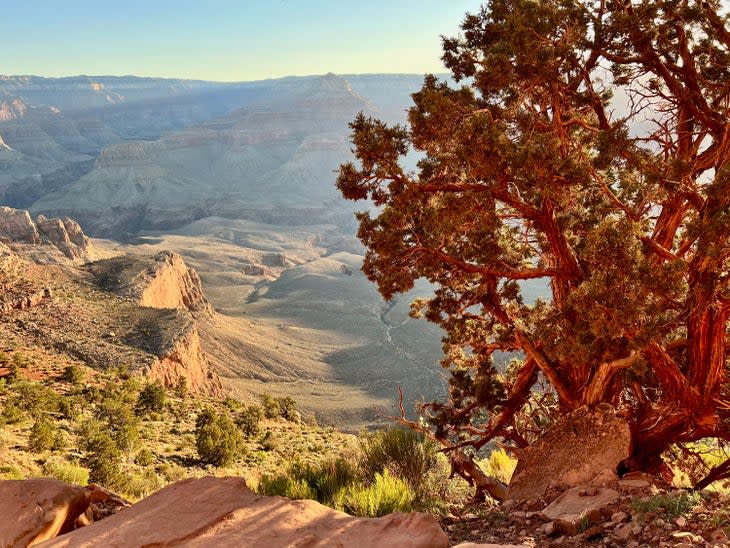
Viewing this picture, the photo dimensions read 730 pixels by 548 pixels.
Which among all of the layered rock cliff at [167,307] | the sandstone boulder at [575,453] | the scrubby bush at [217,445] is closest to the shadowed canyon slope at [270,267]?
the layered rock cliff at [167,307]

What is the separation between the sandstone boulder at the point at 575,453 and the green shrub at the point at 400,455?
62.7 inches

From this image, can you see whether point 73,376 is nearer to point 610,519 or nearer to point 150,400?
point 150,400

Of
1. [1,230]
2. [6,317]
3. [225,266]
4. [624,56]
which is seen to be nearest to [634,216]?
[624,56]

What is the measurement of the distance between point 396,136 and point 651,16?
3229 millimetres

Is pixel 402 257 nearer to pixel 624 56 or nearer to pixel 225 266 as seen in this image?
pixel 624 56

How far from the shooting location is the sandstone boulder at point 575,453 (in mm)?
6797

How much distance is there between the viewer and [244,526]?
4512mm

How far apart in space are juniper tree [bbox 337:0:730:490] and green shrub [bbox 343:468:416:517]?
5.97 feet

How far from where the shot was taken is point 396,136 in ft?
23.9

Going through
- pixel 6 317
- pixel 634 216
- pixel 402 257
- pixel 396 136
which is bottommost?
pixel 6 317

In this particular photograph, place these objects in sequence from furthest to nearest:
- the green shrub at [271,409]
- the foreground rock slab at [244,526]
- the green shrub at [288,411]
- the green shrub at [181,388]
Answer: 1. the green shrub at [288,411]
2. the green shrub at [271,409]
3. the green shrub at [181,388]
4. the foreground rock slab at [244,526]

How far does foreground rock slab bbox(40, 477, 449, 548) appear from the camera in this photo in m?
4.20

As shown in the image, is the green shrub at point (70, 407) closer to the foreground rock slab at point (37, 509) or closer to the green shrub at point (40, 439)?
the green shrub at point (40, 439)

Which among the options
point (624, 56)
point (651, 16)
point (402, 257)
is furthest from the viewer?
point (402, 257)
